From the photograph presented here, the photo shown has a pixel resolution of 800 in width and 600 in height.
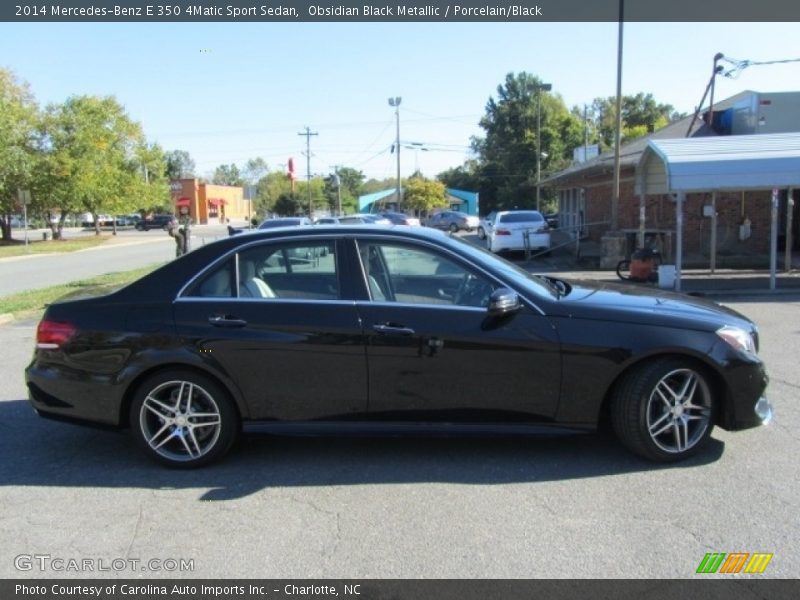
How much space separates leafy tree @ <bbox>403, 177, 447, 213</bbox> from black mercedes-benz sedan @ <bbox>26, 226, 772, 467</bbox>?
2620 inches

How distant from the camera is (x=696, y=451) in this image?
4457 mm

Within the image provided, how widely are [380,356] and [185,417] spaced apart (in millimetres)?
1386

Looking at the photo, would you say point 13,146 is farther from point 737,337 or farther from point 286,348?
point 737,337

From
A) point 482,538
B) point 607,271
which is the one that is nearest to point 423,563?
point 482,538

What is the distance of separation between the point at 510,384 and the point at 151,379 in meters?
2.38

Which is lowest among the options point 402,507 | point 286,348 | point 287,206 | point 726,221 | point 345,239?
point 402,507

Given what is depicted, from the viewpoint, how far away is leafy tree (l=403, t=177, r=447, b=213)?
70500 mm

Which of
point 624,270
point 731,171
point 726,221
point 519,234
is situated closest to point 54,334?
point 731,171

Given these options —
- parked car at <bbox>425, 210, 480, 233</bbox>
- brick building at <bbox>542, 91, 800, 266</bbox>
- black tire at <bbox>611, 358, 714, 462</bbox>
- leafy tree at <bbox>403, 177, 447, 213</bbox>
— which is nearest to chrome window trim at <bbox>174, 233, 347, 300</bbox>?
black tire at <bbox>611, 358, 714, 462</bbox>

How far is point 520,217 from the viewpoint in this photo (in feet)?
72.8

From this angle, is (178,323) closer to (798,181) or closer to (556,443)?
(556,443)

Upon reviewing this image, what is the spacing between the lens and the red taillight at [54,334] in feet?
15.2

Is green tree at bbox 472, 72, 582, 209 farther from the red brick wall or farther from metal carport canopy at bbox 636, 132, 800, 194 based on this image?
metal carport canopy at bbox 636, 132, 800, 194

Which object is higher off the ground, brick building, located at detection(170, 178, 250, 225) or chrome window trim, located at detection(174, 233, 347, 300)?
brick building, located at detection(170, 178, 250, 225)
